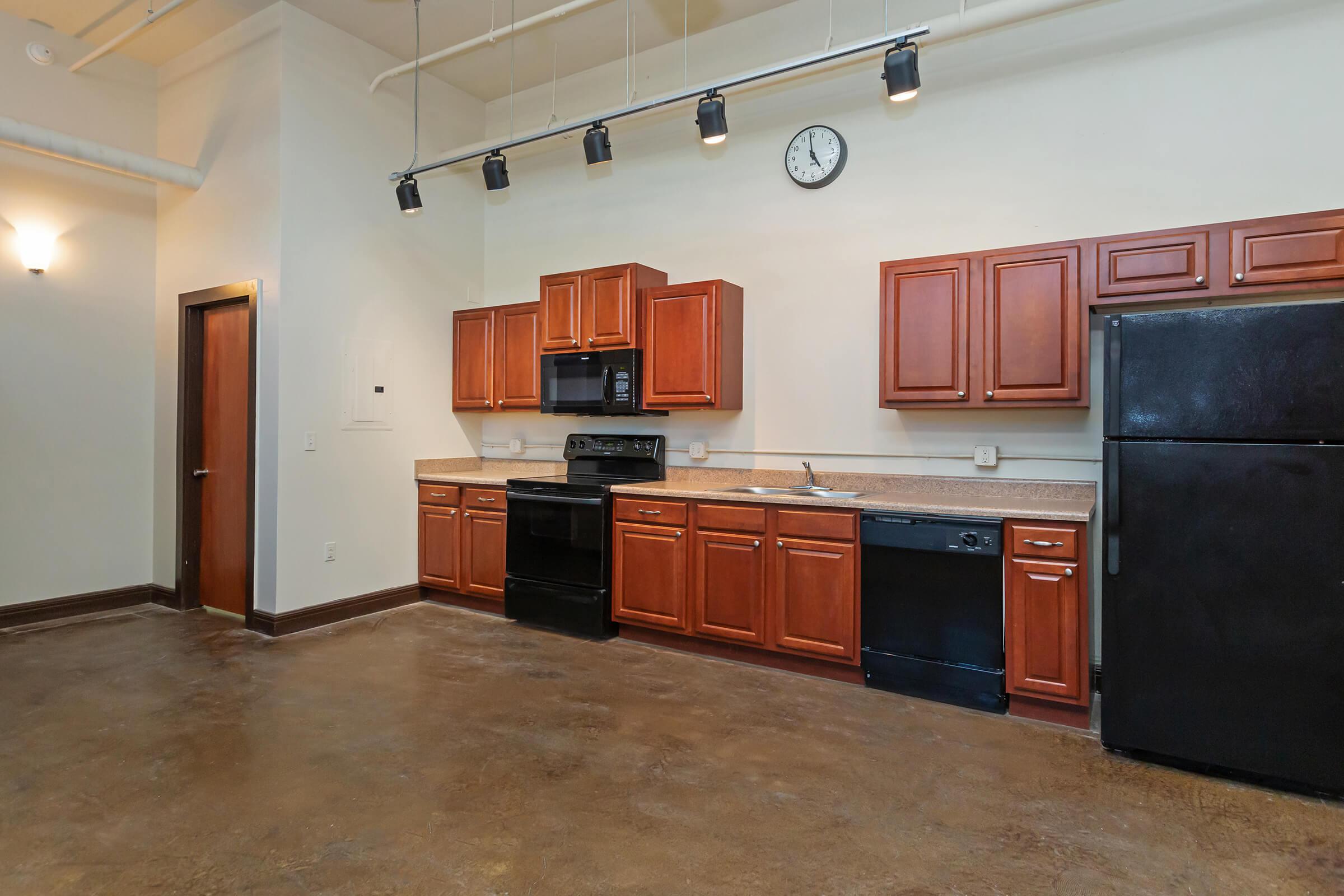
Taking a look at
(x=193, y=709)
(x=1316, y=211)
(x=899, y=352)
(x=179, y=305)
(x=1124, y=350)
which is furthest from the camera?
(x=179, y=305)

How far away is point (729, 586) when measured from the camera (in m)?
3.79

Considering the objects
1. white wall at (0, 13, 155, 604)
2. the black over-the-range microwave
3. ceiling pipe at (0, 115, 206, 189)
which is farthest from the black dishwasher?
white wall at (0, 13, 155, 604)

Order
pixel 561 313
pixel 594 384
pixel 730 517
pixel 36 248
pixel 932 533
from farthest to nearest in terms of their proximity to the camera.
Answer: pixel 561 313 < pixel 594 384 < pixel 36 248 < pixel 730 517 < pixel 932 533

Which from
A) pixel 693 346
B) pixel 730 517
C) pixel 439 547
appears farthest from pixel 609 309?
pixel 439 547

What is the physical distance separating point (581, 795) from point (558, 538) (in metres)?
2.06

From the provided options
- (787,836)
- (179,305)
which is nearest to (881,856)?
(787,836)

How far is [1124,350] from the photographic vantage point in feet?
8.82

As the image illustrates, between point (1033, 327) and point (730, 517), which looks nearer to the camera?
point (1033, 327)

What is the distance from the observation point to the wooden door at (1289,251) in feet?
9.03

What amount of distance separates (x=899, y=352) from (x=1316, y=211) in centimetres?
170

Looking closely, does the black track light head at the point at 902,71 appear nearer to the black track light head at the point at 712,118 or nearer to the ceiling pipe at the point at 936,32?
the ceiling pipe at the point at 936,32

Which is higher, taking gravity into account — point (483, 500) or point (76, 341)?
point (76, 341)

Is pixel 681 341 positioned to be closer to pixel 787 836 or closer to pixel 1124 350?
pixel 1124 350

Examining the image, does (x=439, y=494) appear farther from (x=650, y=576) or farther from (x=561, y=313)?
(x=650, y=576)
